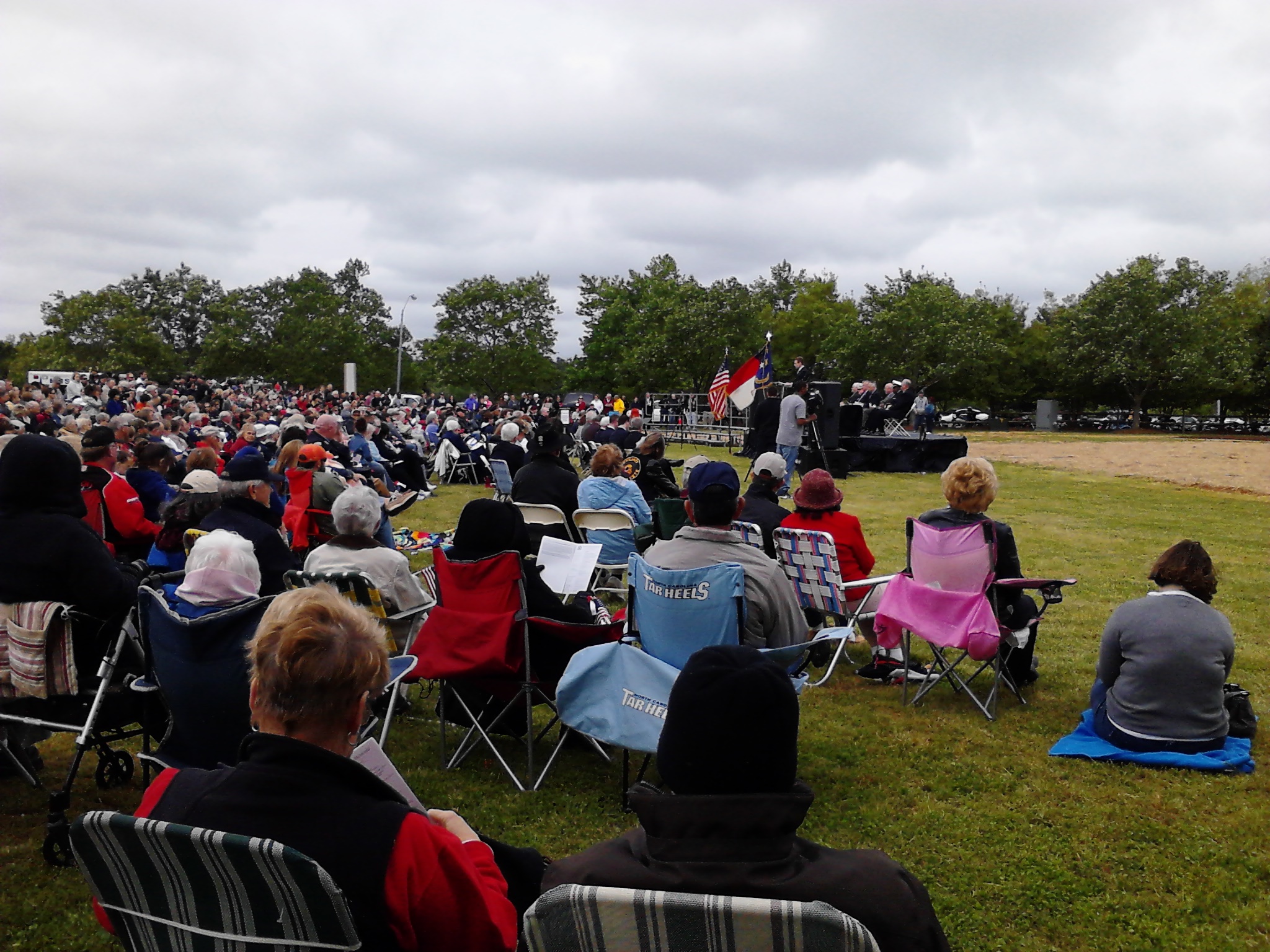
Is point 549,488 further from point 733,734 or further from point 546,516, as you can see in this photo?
point 733,734

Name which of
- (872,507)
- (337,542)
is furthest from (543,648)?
(872,507)

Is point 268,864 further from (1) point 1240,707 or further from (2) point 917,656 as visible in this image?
(2) point 917,656

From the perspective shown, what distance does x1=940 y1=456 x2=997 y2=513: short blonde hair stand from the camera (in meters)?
5.24

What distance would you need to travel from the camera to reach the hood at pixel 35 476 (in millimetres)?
3596

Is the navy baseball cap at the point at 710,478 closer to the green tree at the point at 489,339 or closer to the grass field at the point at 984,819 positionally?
the grass field at the point at 984,819

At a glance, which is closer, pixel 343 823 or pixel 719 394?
pixel 343 823

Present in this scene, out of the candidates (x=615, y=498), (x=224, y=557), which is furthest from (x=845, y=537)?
(x=224, y=557)

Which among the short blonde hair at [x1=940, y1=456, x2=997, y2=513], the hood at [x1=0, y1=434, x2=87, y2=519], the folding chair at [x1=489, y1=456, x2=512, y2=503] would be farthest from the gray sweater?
the folding chair at [x1=489, y1=456, x2=512, y2=503]

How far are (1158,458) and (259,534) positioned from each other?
26.3 metres

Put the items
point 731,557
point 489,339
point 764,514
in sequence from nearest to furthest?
point 731,557
point 764,514
point 489,339

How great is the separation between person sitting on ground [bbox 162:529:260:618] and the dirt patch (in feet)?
58.7

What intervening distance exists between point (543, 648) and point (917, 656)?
10.4 ft

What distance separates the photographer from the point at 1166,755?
4.42m

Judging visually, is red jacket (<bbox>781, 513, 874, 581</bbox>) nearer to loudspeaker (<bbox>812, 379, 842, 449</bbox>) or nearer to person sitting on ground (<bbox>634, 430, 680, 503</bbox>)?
person sitting on ground (<bbox>634, 430, 680, 503</bbox>)
